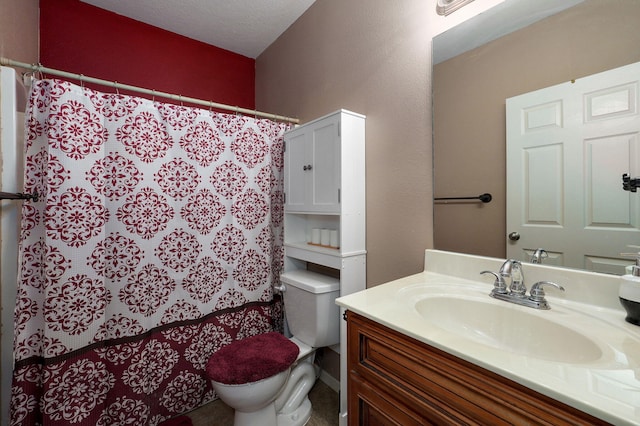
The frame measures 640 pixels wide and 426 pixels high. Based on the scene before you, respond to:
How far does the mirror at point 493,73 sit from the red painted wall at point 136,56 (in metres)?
1.91

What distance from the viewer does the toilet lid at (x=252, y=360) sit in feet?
3.95

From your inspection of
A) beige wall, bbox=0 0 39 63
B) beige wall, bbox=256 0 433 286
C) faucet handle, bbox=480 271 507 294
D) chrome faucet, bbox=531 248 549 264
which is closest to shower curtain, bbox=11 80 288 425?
beige wall, bbox=0 0 39 63

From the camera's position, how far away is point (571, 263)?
0.88 meters

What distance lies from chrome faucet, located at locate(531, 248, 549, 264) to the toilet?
0.90 meters

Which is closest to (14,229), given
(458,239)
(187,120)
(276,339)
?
(187,120)

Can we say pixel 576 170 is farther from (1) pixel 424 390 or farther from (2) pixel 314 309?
Result: (2) pixel 314 309

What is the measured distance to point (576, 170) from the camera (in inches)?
34.1

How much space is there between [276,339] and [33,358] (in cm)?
105

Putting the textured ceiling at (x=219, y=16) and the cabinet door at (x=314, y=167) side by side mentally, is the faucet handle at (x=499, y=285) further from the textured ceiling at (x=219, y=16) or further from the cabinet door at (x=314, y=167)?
the textured ceiling at (x=219, y=16)

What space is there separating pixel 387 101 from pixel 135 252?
1.53 metres

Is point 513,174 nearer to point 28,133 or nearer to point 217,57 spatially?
point 28,133

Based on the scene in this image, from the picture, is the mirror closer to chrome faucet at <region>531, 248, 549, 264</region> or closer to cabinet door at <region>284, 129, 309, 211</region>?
chrome faucet at <region>531, 248, 549, 264</region>

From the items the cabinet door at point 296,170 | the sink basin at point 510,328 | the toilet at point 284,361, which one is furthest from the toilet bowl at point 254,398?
the cabinet door at point 296,170

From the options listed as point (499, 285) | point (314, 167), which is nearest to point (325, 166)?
point (314, 167)
